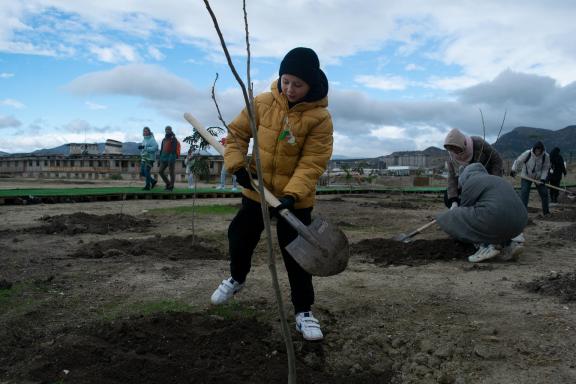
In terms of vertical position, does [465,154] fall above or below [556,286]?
above

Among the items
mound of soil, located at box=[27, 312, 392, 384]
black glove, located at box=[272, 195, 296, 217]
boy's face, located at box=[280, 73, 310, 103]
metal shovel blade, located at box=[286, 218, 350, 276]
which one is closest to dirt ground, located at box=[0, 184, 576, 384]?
mound of soil, located at box=[27, 312, 392, 384]

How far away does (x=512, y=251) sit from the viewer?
518 centimetres

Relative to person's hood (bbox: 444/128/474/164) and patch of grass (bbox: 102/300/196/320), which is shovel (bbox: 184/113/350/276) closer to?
patch of grass (bbox: 102/300/196/320)

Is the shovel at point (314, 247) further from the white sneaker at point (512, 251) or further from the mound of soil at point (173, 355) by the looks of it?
the white sneaker at point (512, 251)

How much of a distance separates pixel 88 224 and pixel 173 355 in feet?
17.3

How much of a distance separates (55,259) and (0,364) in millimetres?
2549

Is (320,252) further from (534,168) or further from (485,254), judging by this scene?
(534,168)

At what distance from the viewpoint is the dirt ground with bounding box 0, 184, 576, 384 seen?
2.44 metres

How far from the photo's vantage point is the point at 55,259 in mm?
4816

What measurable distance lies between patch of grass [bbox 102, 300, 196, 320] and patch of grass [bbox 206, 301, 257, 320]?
0.53 ft

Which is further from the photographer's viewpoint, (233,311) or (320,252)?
(233,311)

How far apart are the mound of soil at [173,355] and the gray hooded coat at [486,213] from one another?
9.28 feet

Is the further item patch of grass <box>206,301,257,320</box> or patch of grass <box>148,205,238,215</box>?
patch of grass <box>148,205,238,215</box>

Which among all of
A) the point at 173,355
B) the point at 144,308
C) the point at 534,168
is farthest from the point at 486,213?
the point at 534,168
